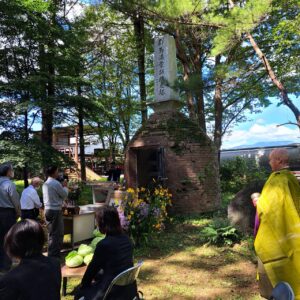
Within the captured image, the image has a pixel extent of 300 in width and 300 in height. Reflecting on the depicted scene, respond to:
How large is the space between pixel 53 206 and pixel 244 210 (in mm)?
4089

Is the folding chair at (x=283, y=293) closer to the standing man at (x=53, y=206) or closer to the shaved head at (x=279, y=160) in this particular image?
the shaved head at (x=279, y=160)

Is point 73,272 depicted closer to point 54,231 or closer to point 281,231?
point 54,231

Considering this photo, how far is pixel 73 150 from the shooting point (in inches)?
1202

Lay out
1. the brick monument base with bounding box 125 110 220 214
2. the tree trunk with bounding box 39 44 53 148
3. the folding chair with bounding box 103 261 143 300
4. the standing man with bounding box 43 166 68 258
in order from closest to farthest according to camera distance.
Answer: the folding chair with bounding box 103 261 143 300 < the standing man with bounding box 43 166 68 258 < the brick monument base with bounding box 125 110 220 214 < the tree trunk with bounding box 39 44 53 148

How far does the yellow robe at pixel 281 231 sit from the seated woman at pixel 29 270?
168cm

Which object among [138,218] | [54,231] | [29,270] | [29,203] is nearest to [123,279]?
[29,270]

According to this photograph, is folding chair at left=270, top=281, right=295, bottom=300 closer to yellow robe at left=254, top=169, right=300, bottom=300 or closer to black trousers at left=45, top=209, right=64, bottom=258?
yellow robe at left=254, top=169, right=300, bottom=300

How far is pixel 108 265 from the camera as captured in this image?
10.2 feet

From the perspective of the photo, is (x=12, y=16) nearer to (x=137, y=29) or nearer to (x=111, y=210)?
(x=137, y=29)

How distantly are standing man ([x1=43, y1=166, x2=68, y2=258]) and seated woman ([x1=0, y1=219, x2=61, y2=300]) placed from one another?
3604mm

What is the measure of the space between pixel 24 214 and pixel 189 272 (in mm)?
3166

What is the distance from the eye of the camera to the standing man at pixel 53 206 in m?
5.78

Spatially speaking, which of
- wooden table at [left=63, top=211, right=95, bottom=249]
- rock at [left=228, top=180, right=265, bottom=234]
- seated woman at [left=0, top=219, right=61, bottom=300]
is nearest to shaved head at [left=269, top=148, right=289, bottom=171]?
seated woman at [left=0, top=219, right=61, bottom=300]

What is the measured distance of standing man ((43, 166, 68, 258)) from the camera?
578 cm
